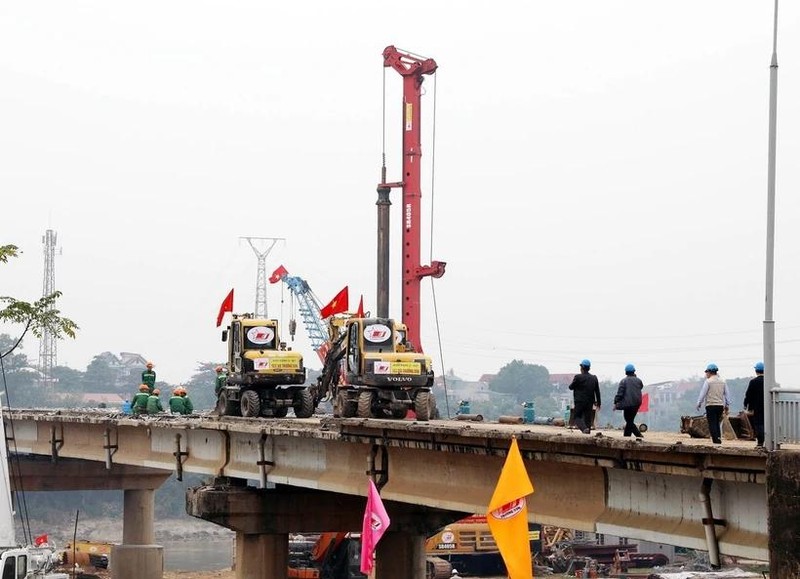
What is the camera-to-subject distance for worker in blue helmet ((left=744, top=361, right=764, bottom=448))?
22.0m

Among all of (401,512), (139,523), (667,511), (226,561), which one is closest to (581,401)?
(667,511)

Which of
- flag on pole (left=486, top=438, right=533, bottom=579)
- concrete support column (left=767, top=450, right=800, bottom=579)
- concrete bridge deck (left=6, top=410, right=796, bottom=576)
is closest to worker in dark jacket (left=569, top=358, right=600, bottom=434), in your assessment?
concrete bridge deck (left=6, top=410, right=796, bottom=576)

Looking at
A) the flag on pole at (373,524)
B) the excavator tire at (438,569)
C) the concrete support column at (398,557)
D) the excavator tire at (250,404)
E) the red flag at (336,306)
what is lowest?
the excavator tire at (438,569)

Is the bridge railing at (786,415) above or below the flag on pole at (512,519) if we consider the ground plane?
above

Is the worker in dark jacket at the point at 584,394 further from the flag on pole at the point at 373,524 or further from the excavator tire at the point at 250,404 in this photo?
the excavator tire at the point at 250,404

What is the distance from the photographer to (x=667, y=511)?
22.9 metres

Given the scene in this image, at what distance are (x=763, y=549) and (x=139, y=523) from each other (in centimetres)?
5245

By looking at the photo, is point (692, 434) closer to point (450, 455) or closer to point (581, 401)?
point (581, 401)

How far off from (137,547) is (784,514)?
172 ft

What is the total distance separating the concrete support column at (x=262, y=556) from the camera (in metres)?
38.0

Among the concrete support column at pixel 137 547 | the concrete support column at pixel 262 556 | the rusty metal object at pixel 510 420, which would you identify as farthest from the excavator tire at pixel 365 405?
the concrete support column at pixel 137 547

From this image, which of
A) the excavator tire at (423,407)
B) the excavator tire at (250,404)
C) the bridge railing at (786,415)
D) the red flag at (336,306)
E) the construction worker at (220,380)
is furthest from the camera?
the red flag at (336,306)

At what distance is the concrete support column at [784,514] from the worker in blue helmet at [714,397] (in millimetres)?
4309

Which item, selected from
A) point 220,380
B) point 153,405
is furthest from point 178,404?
point 220,380
